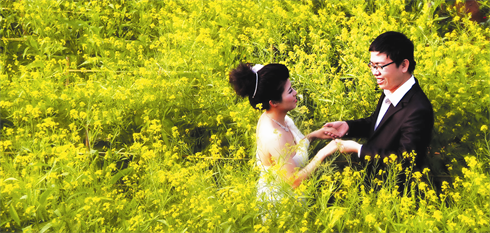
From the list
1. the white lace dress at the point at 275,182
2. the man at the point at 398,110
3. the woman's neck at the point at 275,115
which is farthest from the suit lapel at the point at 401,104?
the woman's neck at the point at 275,115

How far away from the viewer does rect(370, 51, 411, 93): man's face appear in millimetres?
2992

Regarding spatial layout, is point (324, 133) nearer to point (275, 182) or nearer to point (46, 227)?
point (275, 182)

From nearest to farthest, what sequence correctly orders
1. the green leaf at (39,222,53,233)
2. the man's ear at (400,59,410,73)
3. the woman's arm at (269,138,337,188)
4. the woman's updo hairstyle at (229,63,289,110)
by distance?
the green leaf at (39,222,53,233), the woman's arm at (269,138,337,188), the man's ear at (400,59,410,73), the woman's updo hairstyle at (229,63,289,110)

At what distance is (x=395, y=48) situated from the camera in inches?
117

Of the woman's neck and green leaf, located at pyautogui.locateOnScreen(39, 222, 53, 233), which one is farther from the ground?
the woman's neck

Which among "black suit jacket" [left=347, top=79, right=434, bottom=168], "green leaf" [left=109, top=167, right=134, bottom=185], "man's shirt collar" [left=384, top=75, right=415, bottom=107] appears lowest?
"green leaf" [left=109, top=167, right=134, bottom=185]

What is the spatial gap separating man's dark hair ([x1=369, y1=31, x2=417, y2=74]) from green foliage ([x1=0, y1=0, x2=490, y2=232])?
0.87m

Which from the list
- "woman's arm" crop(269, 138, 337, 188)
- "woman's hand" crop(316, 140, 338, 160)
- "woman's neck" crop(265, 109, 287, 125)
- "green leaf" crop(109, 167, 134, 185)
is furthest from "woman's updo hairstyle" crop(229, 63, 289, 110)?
"green leaf" crop(109, 167, 134, 185)

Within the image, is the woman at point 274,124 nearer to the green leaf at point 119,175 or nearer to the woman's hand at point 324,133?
the woman's hand at point 324,133

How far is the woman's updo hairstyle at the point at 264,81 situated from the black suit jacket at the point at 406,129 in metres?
0.77

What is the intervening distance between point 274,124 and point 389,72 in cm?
94

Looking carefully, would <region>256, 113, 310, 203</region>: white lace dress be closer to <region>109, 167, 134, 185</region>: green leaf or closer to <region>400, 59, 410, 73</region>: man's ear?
<region>400, 59, 410, 73</region>: man's ear

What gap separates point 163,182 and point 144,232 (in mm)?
593

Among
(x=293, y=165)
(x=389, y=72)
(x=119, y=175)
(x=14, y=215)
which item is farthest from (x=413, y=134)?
(x=14, y=215)
